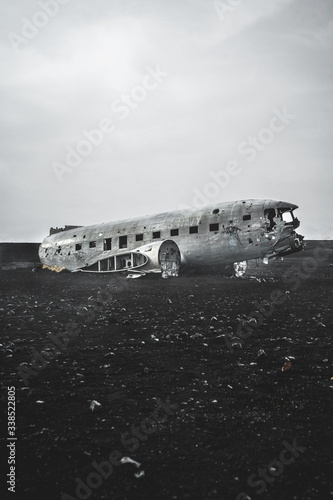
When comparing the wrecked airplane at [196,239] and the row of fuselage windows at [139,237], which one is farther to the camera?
the row of fuselage windows at [139,237]

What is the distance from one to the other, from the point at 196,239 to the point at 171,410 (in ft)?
59.3

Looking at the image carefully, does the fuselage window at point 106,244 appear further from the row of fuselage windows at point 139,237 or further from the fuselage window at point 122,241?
the fuselage window at point 122,241

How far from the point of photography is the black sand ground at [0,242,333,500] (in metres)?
Answer: 2.25

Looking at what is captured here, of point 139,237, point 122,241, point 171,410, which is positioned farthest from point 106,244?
point 171,410

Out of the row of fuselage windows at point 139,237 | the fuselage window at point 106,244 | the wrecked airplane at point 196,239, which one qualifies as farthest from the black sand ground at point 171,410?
the fuselage window at point 106,244

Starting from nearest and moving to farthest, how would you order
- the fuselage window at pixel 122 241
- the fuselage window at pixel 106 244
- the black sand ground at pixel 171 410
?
the black sand ground at pixel 171 410 < the fuselage window at pixel 122 241 < the fuselage window at pixel 106 244

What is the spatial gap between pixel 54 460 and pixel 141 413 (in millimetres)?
988

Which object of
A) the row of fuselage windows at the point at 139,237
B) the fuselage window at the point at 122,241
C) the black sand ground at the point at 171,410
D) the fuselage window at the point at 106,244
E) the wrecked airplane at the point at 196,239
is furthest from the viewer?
the fuselage window at the point at 106,244

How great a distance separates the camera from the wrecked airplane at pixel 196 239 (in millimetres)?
19234

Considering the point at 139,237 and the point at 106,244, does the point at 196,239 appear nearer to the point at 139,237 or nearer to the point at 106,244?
the point at 139,237

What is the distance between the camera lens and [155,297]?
40.0ft

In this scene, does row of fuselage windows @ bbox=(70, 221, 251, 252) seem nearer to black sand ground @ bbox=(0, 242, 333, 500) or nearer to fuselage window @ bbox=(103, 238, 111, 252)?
fuselage window @ bbox=(103, 238, 111, 252)

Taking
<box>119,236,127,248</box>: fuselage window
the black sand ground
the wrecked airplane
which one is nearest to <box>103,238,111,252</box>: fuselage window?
the wrecked airplane

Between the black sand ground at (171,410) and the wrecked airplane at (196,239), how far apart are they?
1257 centimetres
